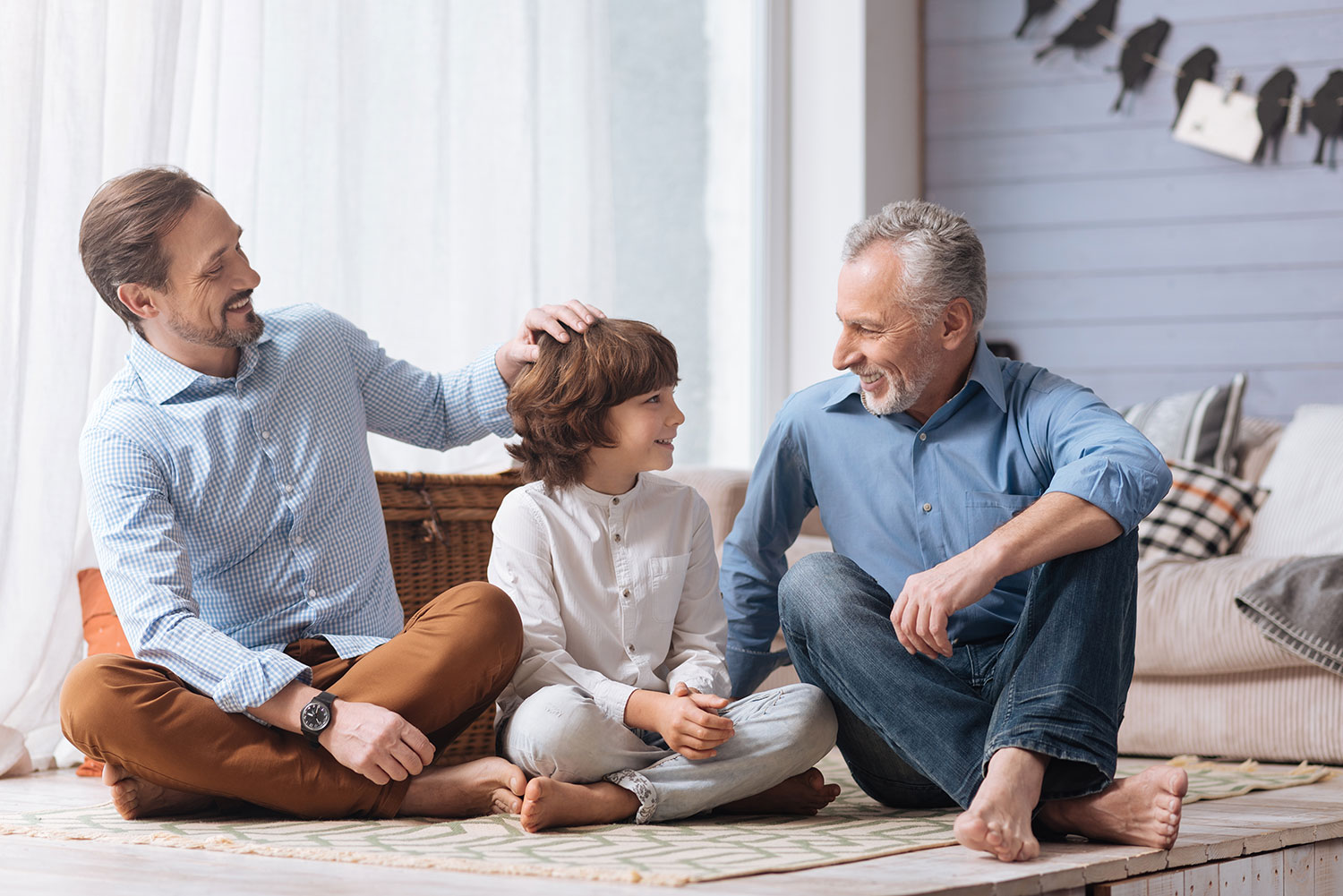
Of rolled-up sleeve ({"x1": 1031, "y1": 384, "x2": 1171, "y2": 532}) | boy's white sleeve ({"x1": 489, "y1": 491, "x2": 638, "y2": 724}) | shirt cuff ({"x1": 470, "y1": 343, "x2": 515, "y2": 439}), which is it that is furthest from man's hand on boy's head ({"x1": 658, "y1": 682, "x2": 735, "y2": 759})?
shirt cuff ({"x1": 470, "y1": 343, "x2": 515, "y2": 439})

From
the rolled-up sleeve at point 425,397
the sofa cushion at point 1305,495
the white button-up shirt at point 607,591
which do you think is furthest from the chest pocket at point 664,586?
the sofa cushion at point 1305,495

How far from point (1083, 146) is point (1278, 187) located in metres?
0.51

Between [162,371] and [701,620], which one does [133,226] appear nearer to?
[162,371]

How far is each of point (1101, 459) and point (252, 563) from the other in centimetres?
102

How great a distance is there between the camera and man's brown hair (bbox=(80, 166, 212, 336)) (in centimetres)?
172

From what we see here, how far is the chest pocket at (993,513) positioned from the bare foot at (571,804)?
0.51 m

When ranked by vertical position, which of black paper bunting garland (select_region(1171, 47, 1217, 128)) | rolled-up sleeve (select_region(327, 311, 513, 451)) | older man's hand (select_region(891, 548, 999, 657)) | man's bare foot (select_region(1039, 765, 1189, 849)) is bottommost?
man's bare foot (select_region(1039, 765, 1189, 849))

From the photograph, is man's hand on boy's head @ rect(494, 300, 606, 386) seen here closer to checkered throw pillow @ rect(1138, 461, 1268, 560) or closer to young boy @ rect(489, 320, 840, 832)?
young boy @ rect(489, 320, 840, 832)

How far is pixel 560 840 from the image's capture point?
145cm

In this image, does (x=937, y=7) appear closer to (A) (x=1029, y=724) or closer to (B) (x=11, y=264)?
(B) (x=11, y=264)

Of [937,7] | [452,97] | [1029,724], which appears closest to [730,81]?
[937,7]

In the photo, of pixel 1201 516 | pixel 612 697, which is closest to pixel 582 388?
pixel 612 697

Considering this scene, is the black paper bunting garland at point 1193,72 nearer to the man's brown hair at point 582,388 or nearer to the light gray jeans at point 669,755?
the man's brown hair at point 582,388

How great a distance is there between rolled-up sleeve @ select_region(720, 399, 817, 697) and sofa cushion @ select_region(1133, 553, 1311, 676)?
2.84ft
